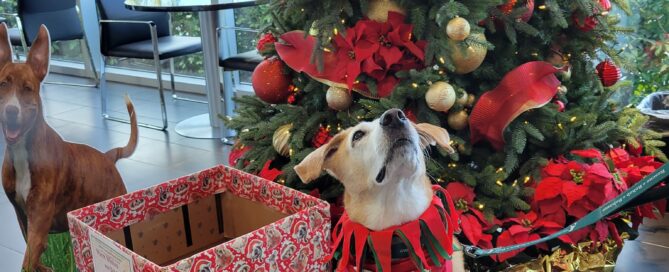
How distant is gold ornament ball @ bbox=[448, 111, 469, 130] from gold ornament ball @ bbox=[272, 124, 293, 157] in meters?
0.48

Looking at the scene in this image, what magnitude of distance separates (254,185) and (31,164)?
55 centimetres

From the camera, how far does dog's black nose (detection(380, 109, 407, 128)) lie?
1.20m

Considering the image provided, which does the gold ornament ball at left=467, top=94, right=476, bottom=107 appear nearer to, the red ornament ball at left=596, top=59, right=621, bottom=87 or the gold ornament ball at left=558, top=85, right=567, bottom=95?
the gold ornament ball at left=558, top=85, right=567, bottom=95

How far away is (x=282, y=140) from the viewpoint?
1.85 meters

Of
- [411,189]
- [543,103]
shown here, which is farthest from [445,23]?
[411,189]

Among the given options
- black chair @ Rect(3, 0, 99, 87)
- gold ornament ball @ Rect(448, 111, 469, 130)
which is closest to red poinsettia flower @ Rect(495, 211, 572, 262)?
gold ornament ball @ Rect(448, 111, 469, 130)

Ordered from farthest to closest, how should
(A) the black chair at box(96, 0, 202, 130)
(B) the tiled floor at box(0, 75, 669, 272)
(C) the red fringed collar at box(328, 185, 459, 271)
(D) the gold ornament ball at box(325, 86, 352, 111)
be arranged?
(A) the black chair at box(96, 0, 202, 130)
(B) the tiled floor at box(0, 75, 669, 272)
(D) the gold ornament ball at box(325, 86, 352, 111)
(C) the red fringed collar at box(328, 185, 459, 271)

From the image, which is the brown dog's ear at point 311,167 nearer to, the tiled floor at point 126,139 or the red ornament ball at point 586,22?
the red ornament ball at point 586,22

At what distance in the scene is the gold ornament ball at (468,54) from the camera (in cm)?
159

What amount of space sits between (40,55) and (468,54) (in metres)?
1.05

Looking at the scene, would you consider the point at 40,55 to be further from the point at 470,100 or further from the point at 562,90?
the point at 562,90

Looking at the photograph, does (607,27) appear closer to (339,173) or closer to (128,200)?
(339,173)

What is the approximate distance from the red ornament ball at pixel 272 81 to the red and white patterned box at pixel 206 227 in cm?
48

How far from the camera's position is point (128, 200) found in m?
1.41
